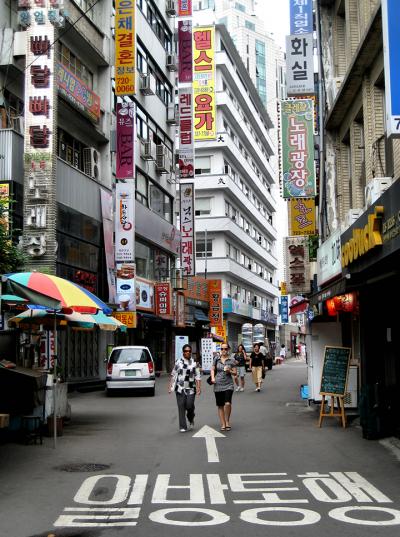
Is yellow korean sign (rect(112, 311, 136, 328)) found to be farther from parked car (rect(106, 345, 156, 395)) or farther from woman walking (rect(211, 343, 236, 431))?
woman walking (rect(211, 343, 236, 431))

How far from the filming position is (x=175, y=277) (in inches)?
1591

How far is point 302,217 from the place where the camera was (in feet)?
62.1

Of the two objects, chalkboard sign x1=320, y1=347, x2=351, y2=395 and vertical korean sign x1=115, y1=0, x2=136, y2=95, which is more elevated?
vertical korean sign x1=115, y1=0, x2=136, y2=95

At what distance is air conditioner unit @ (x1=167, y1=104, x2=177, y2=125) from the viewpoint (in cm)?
4001

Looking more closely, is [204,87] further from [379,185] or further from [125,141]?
[379,185]

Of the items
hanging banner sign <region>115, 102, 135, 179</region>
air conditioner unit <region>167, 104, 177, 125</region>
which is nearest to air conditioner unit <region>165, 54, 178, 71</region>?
air conditioner unit <region>167, 104, 177, 125</region>

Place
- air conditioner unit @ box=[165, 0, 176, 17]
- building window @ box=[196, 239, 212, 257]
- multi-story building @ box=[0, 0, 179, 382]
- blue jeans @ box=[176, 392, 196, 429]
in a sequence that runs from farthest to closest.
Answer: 1. building window @ box=[196, 239, 212, 257]
2. air conditioner unit @ box=[165, 0, 176, 17]
3. multi-story building @ box=[0, 0, 179, 382]
4. blue jeans @ box=[176, 392, 196, 429]

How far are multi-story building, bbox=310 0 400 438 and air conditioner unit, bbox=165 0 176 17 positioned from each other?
84.1 feet

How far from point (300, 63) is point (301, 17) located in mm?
1358

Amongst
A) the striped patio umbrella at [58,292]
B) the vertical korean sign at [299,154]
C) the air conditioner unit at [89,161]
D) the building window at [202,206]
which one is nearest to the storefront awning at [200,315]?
the building window at [202,206]

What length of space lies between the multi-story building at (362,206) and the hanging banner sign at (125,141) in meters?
11.7

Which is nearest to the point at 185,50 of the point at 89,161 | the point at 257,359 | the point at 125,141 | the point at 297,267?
the point at 125,141

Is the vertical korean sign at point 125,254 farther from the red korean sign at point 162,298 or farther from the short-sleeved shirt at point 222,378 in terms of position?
the short-sleeved shirt at point 222,378

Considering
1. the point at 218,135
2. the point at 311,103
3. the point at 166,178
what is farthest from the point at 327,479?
the point at 218,135
